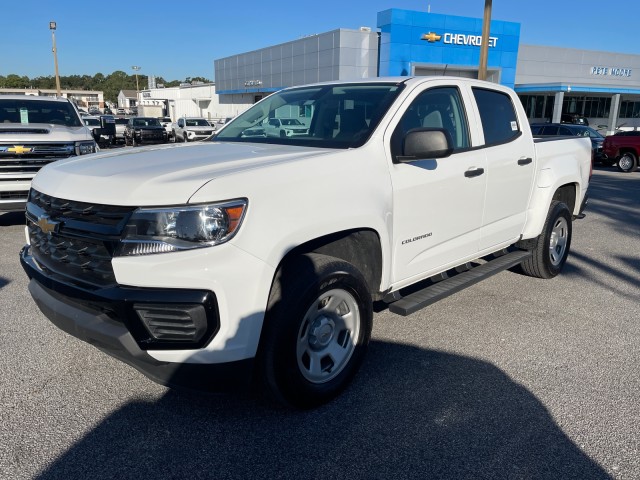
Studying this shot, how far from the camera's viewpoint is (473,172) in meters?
4.08

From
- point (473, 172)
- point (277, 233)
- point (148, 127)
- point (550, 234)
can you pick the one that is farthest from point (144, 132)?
point (277, 233)

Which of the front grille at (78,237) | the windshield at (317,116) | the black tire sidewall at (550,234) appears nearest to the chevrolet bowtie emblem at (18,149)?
the windshield at (317,116)

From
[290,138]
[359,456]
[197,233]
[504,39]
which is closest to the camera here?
[197,233]

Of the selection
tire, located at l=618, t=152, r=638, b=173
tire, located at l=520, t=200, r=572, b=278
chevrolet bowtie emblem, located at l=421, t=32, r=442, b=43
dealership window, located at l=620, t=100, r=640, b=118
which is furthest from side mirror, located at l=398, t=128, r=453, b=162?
dealership window, located at l=620, t=100, r=640, b=118

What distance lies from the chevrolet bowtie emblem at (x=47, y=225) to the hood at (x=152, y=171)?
0.15m

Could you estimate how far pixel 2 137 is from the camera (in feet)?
23.6

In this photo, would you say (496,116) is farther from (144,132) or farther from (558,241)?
(144,132)

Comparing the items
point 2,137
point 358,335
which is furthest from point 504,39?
point 358,335

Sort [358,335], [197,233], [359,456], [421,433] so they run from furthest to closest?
[358,335] → [421,433] → [359,456] → [197,233]

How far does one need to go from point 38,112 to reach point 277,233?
8.00 m

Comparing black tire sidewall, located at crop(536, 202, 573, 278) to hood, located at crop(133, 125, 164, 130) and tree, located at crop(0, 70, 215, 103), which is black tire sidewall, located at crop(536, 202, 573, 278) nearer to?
hood, located at crop(133, 125, 164, 130)

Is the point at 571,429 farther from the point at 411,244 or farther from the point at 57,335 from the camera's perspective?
the point at 57,335

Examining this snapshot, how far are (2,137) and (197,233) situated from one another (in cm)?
618

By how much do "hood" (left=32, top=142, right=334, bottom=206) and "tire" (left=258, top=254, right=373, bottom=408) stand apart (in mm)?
638
